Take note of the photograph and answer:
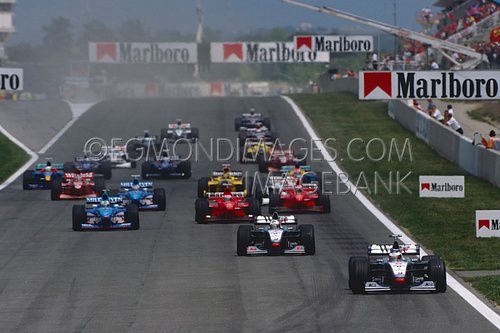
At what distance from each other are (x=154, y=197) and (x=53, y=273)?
10174mm

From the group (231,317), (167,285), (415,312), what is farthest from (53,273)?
(415,312)

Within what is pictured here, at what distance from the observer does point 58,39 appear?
162 m

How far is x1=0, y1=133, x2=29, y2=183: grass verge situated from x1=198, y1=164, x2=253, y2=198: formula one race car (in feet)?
36.7

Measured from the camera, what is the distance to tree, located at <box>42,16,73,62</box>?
5846 inches

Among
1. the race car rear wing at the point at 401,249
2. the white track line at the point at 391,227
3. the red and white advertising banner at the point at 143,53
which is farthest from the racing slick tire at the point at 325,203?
the red and white advertising banner at the point at 143,53

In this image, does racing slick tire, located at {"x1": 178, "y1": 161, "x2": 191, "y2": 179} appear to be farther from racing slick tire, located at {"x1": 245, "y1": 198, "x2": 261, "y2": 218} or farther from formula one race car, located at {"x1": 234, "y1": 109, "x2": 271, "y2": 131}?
formula one race car, located at {"x1": 234, "y1": 109, "x2": 271, "y2": 131}

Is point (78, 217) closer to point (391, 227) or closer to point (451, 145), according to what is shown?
point (391, 227)

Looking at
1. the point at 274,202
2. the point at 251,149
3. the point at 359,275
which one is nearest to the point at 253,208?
the point at 274,202

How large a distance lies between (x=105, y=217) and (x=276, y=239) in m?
6.05

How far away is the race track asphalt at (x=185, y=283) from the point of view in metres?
16.6

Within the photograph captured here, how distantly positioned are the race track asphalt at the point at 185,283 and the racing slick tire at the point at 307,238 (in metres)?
0.22

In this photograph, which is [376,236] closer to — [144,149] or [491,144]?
[491,144]

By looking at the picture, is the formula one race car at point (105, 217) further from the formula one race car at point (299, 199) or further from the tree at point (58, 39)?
the tree at point (58, 39)

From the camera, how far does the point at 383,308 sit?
17453 mm
